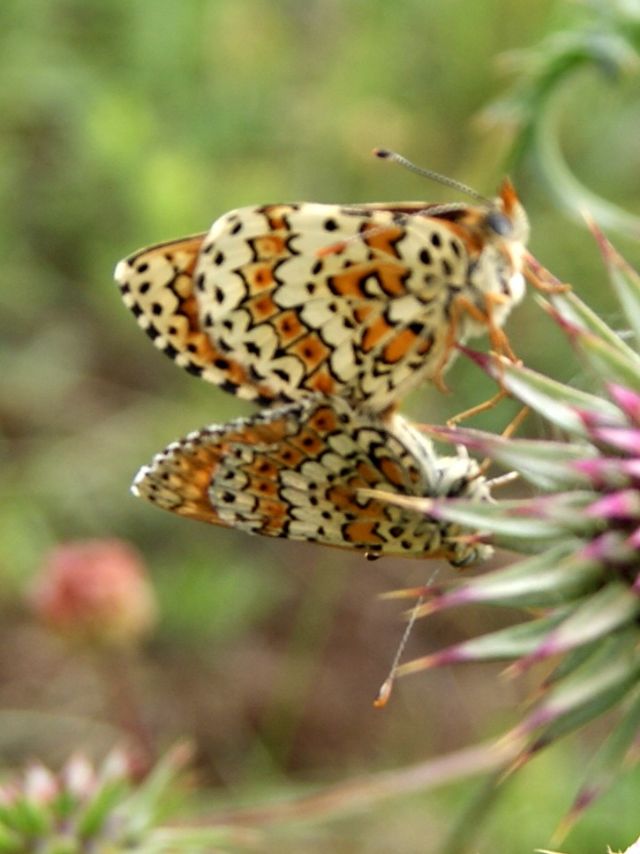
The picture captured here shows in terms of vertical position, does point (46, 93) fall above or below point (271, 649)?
above

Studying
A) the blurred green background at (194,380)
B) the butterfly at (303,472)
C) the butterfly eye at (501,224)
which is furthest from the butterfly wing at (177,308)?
the blurred green background at (194,380)

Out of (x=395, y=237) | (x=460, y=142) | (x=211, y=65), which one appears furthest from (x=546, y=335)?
(x=395, y=237)

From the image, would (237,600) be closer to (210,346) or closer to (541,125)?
(541,125)

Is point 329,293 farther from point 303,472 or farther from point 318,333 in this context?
point 303,472

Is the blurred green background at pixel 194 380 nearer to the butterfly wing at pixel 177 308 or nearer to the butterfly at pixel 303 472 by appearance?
the butterfly wing at pixel 177 308

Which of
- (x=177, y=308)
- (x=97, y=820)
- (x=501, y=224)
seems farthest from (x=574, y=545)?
(x=97, y=820)
